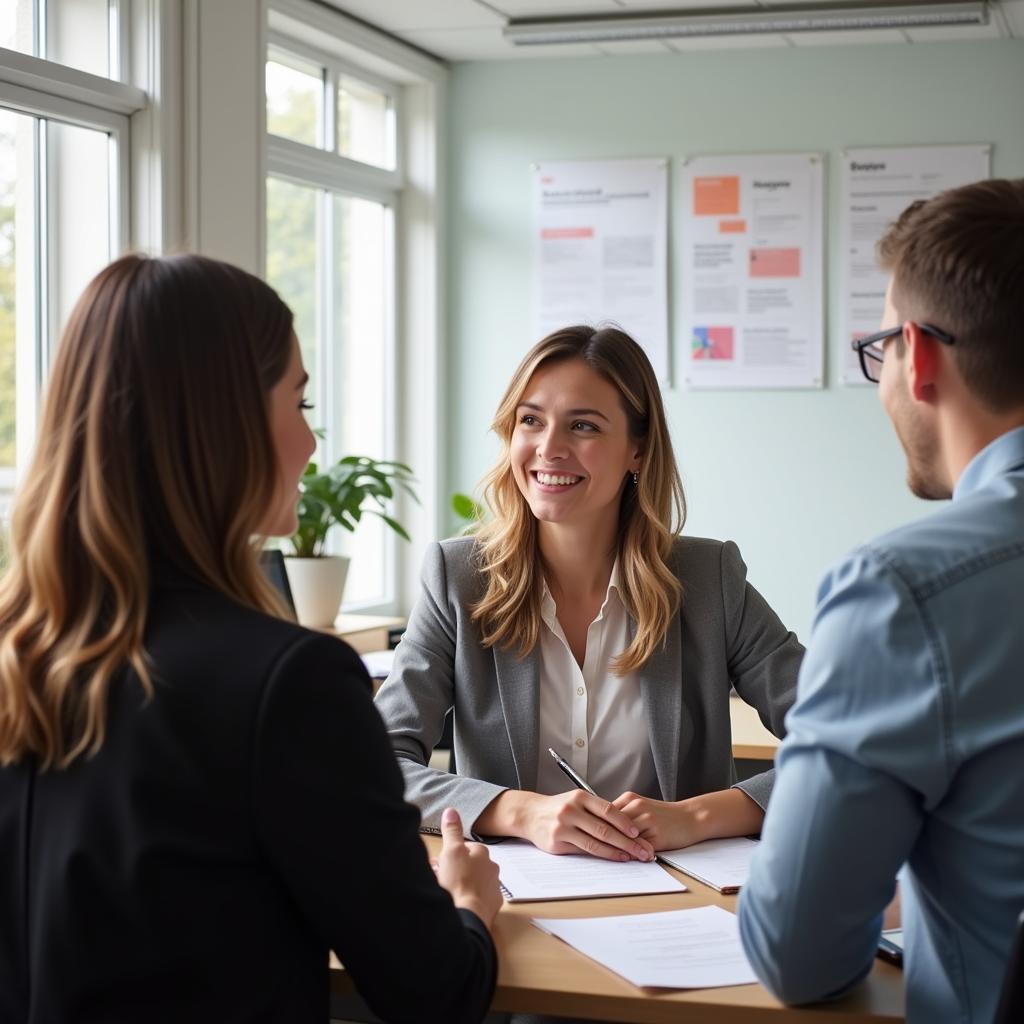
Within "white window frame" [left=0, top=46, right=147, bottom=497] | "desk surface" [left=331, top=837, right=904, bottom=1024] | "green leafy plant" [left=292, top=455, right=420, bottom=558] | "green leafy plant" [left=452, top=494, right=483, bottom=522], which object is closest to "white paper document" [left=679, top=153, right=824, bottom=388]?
"green leafy plant" [left=452, top=494, right=483, bottom=522]

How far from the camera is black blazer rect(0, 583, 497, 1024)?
1.11 meters

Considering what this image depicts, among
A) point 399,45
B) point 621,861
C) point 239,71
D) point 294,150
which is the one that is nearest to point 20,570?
point 621,861

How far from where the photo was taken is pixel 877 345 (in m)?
1.44

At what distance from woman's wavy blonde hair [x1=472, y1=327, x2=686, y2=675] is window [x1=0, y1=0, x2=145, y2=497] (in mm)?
1490

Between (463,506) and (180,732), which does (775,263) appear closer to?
(463,506)

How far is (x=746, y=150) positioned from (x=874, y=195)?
498 mm

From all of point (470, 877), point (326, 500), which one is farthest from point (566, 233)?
point (470, 877)

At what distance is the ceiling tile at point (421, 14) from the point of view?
14.6 ft

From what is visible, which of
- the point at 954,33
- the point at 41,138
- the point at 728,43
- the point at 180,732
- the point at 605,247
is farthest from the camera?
the point at 605,247

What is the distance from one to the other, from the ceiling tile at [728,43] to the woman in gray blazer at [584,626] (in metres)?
2.85

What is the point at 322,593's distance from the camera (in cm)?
424

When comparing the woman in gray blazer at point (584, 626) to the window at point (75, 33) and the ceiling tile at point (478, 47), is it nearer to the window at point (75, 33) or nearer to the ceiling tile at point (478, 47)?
the window at point (75, 33)

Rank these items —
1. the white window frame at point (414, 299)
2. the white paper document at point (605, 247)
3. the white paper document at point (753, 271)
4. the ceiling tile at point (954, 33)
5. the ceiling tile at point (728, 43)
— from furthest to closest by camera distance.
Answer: the white window frame at point (414, 299), the white paper document at point (605, 247), the white paper document at point (753, 271), the ceiling tile at point (728, 43), the ceiling tile at point (954, 33)

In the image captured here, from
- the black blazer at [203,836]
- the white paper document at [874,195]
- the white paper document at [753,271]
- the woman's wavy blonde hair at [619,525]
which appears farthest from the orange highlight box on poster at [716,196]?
the black blazer at [203,836]
